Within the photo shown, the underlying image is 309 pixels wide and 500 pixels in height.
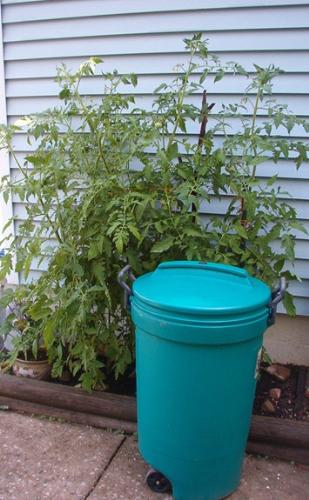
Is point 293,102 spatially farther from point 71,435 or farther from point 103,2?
point 71,435

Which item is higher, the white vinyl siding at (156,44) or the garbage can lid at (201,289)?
the white vinyl siding at (156,44)

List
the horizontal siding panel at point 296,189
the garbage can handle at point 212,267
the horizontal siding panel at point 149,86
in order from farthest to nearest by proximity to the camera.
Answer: the horizontal siding panel at point 296,189 < the horizontal siding panel at point 149,86 < the garbage can handle at point 212,267

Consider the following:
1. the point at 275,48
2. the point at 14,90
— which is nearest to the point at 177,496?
the point at 275,48

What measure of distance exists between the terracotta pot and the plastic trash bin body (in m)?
1.09

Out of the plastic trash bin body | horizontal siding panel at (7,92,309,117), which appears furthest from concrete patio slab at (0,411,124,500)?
horizontal siding panel at (7,92,309,117)

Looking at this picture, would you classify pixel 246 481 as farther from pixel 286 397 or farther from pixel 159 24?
pixel 159 24

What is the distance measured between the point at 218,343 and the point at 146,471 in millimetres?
958

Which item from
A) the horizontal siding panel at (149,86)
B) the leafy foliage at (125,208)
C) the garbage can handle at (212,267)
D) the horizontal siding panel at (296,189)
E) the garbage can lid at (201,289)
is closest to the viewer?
the garbage can lid at (201,289)

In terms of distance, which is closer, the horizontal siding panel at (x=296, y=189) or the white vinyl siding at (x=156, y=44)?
the white vinyl siding at (x=156, y=44)

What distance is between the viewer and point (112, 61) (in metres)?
3.04

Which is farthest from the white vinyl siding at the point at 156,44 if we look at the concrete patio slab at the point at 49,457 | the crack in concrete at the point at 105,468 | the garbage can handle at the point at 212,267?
the concrete patio slab at the point at 49,457

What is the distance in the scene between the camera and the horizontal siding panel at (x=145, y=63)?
274cm

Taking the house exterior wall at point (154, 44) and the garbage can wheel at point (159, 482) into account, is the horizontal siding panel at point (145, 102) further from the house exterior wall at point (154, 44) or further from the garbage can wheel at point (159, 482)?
the garbage can wheel at point (159, 482)

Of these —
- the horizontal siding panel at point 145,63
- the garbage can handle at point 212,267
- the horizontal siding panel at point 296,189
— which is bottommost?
the garbage can handle at point 212,267
